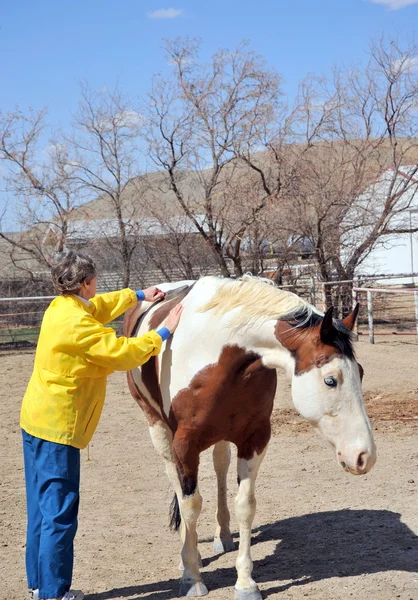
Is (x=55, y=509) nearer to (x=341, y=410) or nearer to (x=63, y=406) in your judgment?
(x=63, y=406)

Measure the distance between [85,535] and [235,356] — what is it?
173 cm

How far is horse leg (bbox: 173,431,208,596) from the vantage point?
319cm

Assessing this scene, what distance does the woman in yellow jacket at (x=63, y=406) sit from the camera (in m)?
2.89

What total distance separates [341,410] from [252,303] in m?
0.68

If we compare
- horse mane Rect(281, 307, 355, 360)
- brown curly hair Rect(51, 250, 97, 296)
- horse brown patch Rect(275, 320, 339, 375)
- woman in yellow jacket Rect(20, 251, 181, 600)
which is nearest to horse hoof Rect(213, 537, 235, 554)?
woman in yellow jacket Rect(20, 251, 181, 600)

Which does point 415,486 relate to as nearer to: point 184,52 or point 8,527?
point 8,527

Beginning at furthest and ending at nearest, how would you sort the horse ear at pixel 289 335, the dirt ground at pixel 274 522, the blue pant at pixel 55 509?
the dirt ground at pixel 274 522 → the horse ear at pixel 289 335 → the blue pant at pixel 55 509

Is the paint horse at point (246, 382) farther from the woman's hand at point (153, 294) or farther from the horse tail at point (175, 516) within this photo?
the horse tail at point (175, 516)

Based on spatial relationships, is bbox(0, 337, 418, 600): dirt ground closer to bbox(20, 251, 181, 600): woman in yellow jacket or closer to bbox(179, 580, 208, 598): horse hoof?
bbox(179, 580, 208, 598): horse hoof

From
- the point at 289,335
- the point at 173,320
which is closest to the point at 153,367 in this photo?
the point at 173,320

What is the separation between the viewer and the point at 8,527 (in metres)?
4.25

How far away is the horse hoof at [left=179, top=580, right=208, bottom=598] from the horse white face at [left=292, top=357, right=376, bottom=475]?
97cm

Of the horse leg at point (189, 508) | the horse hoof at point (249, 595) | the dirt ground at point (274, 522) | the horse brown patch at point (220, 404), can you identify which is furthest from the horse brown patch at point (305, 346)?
the horse hoof at point (249, 595)

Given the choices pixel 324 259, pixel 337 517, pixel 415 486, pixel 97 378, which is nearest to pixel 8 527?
pixel 97 378
